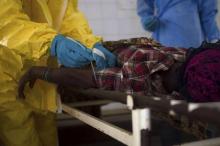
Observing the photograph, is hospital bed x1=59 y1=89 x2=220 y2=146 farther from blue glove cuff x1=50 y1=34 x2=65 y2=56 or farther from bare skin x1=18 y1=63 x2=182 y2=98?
blue glove cuff x1=50 y1=34 x2=65 y2=56

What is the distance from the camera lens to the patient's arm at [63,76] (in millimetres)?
1148

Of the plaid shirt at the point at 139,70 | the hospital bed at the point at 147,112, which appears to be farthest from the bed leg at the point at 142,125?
the plaid shirt at the point at 139,70

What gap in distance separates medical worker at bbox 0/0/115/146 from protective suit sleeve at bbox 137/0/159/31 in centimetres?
72

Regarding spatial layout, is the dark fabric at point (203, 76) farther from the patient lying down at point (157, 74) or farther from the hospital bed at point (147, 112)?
the hospital bed at point (147, 112)

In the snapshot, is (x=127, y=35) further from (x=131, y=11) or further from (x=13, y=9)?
(x=13, y=9)

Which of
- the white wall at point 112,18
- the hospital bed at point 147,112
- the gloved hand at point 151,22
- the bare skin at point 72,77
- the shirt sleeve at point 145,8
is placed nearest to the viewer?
the hospital bed at point 147,112

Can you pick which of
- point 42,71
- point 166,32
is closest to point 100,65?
point 42,71

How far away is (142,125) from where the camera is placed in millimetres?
875

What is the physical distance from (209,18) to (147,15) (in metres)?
0.40

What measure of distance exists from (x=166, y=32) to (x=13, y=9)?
121 centimetres

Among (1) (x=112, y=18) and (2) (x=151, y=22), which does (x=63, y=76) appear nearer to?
(2) (x=151, y=22)

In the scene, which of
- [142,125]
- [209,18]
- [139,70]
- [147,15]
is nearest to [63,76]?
[139,70]

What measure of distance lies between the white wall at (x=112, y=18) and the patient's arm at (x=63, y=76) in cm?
156

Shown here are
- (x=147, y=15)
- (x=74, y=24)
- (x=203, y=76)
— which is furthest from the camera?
(x=147, y=15)
